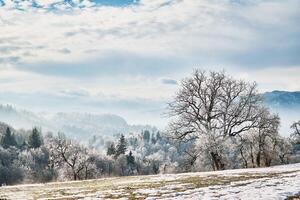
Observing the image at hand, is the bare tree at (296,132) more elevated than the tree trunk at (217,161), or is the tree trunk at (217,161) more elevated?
the bare tree at (296,132)

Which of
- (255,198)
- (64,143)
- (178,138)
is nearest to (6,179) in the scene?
(64,143)

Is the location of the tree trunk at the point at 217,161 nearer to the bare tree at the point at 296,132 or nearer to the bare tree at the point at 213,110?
the bare tree at the point at 213,110

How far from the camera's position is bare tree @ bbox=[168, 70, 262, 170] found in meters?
60.6

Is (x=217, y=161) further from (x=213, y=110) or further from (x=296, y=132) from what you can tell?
(x=296, y=132)

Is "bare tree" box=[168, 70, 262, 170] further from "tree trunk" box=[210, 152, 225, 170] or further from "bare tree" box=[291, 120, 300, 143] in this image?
"bare tree" box=[291, 120, 300, 143]

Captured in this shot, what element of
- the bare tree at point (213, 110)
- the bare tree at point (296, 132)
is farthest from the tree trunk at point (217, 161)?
the bare tree at point (296, 132)

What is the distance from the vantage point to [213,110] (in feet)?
202

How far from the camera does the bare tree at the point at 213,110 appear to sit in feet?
199

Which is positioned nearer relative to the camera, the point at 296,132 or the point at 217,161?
the point at 217,161

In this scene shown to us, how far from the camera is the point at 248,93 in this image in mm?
61188

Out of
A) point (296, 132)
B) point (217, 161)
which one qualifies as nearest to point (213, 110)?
point (217, 161)

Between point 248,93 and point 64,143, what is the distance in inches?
2377

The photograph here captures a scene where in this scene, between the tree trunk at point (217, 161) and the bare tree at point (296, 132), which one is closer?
the tree trunk at point (217, 161)

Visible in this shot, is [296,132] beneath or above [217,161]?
above
